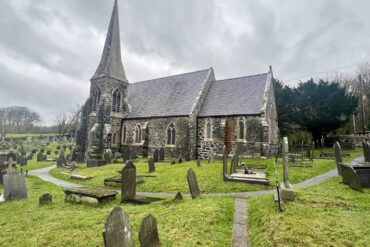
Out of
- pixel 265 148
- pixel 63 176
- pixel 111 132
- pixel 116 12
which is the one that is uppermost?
pixel 116 12

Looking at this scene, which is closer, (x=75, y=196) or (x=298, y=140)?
(x=75, y=196)

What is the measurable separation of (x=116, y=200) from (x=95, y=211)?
1565 mm

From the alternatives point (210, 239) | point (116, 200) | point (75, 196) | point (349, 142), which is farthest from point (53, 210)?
point (349, 142)

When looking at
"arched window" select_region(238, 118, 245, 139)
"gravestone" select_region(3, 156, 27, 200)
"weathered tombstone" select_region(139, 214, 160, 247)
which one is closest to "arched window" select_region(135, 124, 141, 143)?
"arched window" select_region(238, 118, 245, 139)

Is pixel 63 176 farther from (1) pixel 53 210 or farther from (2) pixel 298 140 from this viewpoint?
(2) pixel 298 140

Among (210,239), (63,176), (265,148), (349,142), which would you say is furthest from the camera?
(349,142)

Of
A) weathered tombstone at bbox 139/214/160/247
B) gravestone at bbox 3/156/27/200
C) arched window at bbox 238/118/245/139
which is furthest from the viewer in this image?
arched window at bbox 238/118/245/139

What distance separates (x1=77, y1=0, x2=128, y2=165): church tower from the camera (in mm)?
24078

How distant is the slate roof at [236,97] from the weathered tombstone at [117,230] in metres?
17.7

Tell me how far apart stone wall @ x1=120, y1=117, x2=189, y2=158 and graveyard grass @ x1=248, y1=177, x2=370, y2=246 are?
15091mm

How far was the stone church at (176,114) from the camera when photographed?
20.6 m

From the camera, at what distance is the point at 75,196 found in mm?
8273

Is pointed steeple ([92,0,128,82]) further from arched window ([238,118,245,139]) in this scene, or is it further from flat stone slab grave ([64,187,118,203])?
flat stone slab grave ([64,187,118,203])

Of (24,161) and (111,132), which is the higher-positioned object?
(111,132)
